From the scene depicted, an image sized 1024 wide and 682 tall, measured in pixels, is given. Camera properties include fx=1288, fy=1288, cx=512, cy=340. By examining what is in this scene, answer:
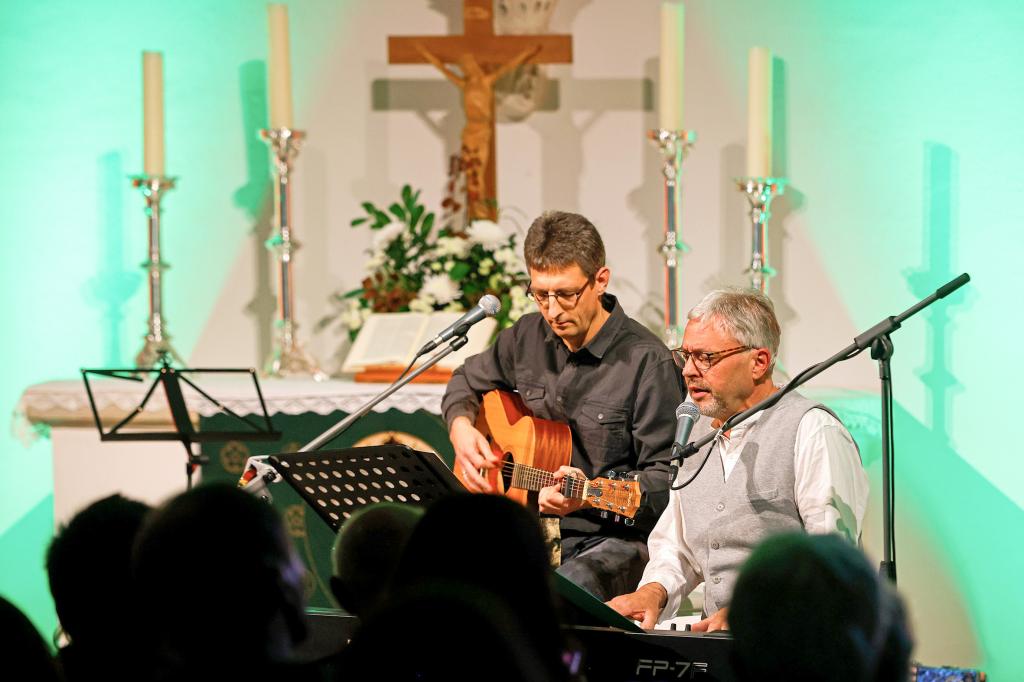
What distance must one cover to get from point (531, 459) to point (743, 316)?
951 millimetres

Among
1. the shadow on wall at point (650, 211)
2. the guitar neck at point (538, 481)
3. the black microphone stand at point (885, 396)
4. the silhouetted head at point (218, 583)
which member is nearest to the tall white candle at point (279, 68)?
the shadow on wall at point (650, 211)

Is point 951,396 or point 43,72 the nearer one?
point 951,396

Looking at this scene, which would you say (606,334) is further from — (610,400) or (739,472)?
(739,472)

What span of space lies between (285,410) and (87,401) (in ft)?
2.75

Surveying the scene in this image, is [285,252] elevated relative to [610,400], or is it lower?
elevated

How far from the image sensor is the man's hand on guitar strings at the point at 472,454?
4277mm

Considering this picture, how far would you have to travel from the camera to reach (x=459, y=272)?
19.1 ft

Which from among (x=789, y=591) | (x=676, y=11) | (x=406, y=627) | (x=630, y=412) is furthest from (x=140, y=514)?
(x=676, y=11)

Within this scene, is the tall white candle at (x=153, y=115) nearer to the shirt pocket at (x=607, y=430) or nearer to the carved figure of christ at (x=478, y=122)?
the carved figure of christ at (x=478, y=122)

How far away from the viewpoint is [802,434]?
3.63m

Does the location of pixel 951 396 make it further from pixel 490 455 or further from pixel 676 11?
pixel 490 455

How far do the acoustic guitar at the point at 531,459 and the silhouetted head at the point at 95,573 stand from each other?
1958 millimetres

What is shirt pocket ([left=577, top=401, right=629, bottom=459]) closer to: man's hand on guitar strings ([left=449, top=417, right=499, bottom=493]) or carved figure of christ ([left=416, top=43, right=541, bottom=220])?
man's hand on guitar strings ([left=449, top=417, right=499, bottom=493])

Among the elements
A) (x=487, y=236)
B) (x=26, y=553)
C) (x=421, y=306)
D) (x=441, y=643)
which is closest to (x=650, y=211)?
(x=487, y=236)
